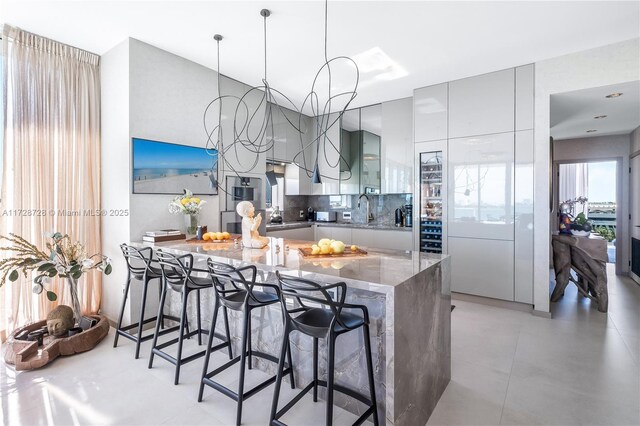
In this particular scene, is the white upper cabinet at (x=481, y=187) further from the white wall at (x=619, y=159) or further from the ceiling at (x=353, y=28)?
the white wall at (x=619, y=159)

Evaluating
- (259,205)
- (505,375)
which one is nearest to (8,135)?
(259,205)

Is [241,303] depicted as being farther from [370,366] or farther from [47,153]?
[47,153]

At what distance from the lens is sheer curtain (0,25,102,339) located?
9.48ft

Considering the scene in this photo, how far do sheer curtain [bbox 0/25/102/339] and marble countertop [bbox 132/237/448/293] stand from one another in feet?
3.94

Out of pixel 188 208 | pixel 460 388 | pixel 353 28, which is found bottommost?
pixel 460 388

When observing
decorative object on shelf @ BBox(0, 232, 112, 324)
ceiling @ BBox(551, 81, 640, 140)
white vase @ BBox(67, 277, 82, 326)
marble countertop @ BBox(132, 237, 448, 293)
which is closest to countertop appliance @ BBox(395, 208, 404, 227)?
ceiling @ BBox(551, 81, 640, 140)

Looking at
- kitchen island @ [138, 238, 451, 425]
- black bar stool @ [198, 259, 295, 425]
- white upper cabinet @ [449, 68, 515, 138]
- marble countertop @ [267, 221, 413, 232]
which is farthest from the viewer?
marble countertop @ [267, 221, 413, 232]

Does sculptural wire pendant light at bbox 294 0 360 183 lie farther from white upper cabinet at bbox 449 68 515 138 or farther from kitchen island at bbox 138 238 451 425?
white upper cabinet at bbox 449 68 515 138

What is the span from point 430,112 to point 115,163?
3.90m

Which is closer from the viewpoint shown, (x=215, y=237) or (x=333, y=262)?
(x=333, y=262)

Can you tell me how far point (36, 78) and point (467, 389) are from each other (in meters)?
4.60

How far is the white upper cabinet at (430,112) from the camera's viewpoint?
4285mm

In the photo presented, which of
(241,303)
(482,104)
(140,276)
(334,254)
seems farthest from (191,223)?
(482,104)

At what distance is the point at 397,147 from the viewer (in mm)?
4969
